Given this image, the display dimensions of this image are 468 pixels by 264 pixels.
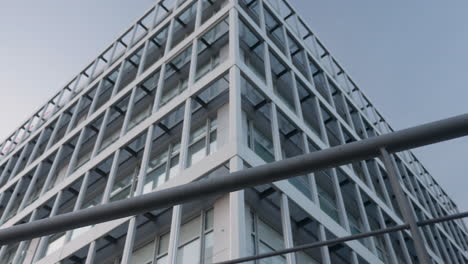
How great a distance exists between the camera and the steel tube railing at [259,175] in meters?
1.58

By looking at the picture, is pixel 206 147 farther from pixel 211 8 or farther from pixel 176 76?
pixel 211 8

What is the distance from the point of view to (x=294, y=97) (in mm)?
17031

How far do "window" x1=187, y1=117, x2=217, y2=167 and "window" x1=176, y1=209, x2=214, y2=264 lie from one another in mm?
1999

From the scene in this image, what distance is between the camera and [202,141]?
13750 mm

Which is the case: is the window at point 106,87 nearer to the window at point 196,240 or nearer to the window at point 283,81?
the window at point 283,81

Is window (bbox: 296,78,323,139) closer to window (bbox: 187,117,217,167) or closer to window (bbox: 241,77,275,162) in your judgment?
window (bbox: 241,77,275,162)

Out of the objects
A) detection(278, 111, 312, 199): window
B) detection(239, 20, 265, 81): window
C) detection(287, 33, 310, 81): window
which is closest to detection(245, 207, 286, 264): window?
detection(278, 111, 312, 199): window

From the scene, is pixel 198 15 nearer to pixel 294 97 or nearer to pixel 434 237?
pixel 294 97

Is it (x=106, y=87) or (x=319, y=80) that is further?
(x=106, y=87)

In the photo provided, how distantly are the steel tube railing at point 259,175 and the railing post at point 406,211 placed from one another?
0.05m

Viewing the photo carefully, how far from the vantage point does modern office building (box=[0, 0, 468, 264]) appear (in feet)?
38.9

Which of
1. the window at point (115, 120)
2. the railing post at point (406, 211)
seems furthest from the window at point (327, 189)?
the railing post at point (406, 211)

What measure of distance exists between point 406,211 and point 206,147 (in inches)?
465

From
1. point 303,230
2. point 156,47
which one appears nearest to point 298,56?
point 156,47
